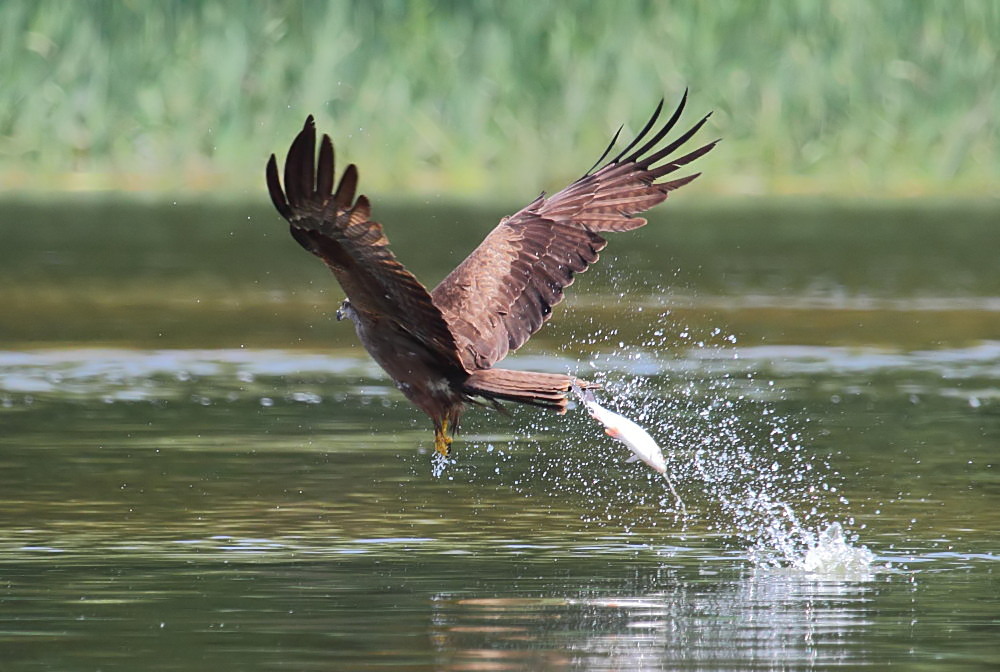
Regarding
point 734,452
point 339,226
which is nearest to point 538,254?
point 734,452

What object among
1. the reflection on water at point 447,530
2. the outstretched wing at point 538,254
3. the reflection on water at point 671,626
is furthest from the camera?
the outstretched wing at point 538,254

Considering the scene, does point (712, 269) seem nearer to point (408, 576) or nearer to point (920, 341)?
point (920, 341)

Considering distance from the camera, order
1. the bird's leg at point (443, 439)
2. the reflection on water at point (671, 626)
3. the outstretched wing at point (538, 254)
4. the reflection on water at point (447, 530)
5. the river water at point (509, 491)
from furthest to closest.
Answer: the outstretched wing at point (538, 254) < the bird's leg at point (443, 439) < the river water at point (509, 491) < the reflection on water at point (447, 530) < the reflection on water at point (671, 626)

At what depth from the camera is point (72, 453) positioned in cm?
1448

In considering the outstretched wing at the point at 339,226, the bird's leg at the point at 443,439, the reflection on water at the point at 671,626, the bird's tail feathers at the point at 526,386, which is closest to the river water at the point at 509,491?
the reflection on water at the point at 671,626

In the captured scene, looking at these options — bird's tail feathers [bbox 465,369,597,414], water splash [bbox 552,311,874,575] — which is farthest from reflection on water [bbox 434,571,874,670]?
bird's tail feathers [bbox 465,369,597,414]

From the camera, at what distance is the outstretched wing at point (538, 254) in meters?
12.5

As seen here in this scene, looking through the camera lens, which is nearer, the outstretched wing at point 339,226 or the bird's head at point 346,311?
the outstretched wing at point 339,226

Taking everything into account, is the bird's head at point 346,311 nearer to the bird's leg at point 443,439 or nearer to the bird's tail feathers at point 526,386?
the bird's tail feathers at point 526,386

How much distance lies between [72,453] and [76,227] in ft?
63.9

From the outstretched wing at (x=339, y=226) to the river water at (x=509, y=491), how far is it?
4.16ft

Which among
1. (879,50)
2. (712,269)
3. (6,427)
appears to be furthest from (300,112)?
(6,427)

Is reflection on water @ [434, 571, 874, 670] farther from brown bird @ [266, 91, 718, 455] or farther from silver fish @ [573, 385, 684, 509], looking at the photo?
brown bird @ [266, 91, 718, 455]

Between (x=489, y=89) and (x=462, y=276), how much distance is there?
112ft
